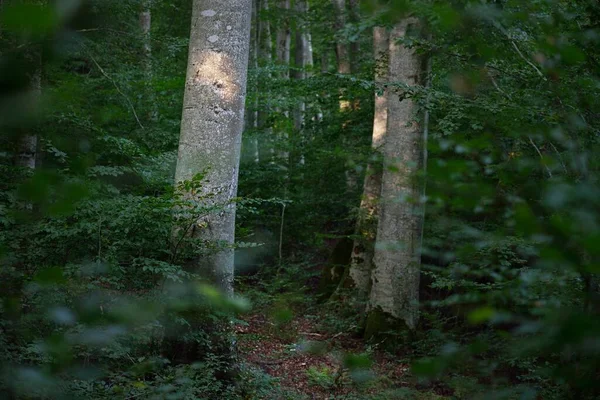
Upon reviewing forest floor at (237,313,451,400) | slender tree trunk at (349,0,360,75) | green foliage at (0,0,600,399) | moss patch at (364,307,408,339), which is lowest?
forest floor at (237,313,451,400)

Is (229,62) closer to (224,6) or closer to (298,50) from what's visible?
(224,6)

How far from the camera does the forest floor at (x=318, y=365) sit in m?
6.58

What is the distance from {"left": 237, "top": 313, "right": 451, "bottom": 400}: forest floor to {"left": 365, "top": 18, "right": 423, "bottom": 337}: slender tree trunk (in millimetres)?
619

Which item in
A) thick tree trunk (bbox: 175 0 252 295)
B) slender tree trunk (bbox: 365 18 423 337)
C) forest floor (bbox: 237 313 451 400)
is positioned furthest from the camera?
slender tree trunk (bbox: 365 18 423 337)

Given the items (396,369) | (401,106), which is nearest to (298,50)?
(401,106)

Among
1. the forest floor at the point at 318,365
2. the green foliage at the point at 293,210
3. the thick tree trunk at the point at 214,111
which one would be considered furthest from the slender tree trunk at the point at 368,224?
the thick tree trunk at the point at 214,111

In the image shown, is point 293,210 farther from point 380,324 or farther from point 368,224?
point 380,324

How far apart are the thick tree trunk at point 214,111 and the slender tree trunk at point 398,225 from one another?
3.32 meters

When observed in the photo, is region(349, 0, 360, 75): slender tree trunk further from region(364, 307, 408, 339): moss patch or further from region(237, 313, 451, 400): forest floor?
region(237, 313, 451, 400): forest floor

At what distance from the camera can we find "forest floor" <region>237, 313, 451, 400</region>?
6.58 metres

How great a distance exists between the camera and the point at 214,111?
567 centimetres

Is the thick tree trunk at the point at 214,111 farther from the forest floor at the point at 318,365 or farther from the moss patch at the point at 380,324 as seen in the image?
the moss patch at the point at 380,324

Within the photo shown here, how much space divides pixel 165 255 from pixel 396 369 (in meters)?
3.91

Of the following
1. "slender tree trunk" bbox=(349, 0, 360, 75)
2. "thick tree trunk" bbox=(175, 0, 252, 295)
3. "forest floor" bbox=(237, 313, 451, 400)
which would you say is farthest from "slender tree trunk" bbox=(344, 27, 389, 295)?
"thick tree trunk" bbox=(175, 0, 252, 295)
